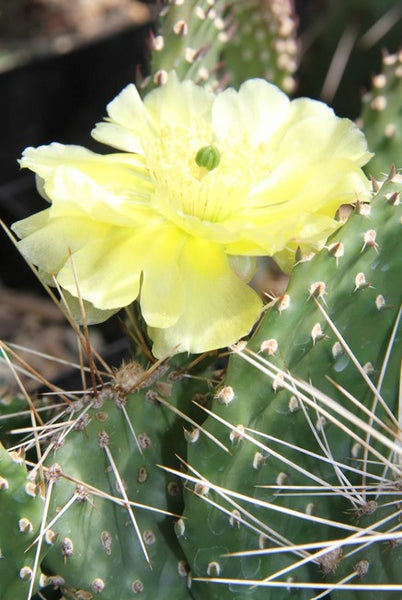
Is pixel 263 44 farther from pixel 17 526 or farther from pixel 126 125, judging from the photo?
pixel 17 526

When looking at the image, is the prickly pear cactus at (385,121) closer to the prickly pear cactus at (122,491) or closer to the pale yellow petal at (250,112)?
the pale yellow petal at (250,112)

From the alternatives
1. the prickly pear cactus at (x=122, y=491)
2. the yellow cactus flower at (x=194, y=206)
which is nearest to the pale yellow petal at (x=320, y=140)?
the yellow cactus flower at (x=194, y=206)

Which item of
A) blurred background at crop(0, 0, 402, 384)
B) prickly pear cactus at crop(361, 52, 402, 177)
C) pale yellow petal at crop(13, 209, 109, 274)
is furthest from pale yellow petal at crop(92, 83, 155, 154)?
blurred background at crop(0, 0, 402, 384)

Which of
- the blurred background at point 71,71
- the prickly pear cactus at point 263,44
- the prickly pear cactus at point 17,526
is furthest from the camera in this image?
the blurred background at point 71,71

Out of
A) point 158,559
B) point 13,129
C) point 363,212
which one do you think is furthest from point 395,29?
point 158,559

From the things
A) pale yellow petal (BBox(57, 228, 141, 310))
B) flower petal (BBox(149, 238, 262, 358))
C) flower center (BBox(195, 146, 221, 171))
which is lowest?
flower petal (BBox(149, 238, 262, 358))

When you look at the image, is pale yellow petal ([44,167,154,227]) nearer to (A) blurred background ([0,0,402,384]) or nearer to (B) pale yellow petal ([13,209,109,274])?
(B) pale yellow petal ([13,209,109,274])

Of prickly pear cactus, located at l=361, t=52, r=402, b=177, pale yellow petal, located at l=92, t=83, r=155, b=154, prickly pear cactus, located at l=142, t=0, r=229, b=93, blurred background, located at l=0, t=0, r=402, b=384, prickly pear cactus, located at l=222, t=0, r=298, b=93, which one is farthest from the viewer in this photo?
blurred background, located at l=0, t=0, r=402, b=384
